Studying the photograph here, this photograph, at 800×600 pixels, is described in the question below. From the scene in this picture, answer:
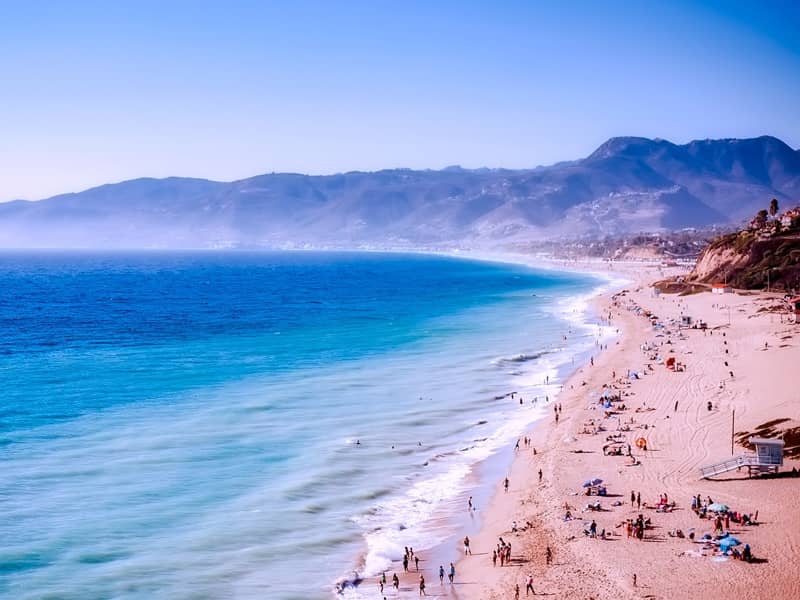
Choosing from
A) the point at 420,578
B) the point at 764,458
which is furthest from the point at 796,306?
the point at 420,578

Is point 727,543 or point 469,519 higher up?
point 727,543

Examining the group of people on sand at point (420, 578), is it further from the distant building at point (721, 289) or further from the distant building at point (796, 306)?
the distant building at point (721, 289)

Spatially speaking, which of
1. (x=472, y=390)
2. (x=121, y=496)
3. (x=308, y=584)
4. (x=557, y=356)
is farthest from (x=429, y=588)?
(x=557, y=356)

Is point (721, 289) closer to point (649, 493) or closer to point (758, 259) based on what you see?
point (758, 259)

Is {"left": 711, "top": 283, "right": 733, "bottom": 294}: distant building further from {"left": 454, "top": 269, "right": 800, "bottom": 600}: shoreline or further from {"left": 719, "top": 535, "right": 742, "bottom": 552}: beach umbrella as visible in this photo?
{"left": 719, "top": 535, "right": 742, "bottom": 552}: beach umbrella

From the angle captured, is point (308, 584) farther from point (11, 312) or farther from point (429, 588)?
point (11, 312)

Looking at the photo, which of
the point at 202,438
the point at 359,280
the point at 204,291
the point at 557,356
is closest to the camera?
the point at 202,438
